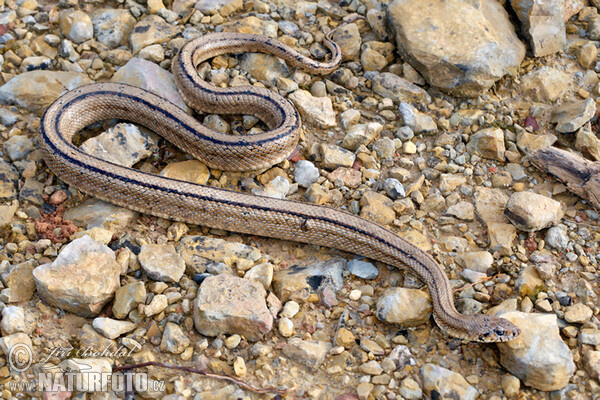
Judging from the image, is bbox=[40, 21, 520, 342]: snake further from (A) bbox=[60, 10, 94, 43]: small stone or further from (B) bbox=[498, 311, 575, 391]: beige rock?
(A) bbox=[60, 10, 94, 43]: small stone

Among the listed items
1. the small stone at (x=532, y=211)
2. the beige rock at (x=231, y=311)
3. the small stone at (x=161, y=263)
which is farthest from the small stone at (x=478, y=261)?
the small stone at (x=161, y=263)

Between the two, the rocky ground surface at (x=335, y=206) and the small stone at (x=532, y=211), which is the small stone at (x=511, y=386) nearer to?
the rocky ground surface at (x=335, y=206)

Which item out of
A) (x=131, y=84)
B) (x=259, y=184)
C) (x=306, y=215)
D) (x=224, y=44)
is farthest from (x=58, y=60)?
(x=306, y=215)

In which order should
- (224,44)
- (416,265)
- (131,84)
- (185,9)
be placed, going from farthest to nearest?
(185,9), (224,44), (131,84), (416,265)

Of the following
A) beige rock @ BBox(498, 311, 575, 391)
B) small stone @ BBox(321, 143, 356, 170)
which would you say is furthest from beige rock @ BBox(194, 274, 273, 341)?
beige rock @ BBox(498, 311, 575, 391)

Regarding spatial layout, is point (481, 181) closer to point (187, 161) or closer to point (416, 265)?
point (416, 265)

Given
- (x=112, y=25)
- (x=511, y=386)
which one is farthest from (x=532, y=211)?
(x=112, y=25)

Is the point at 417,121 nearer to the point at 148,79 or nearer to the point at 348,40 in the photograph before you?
the point at 348,40
